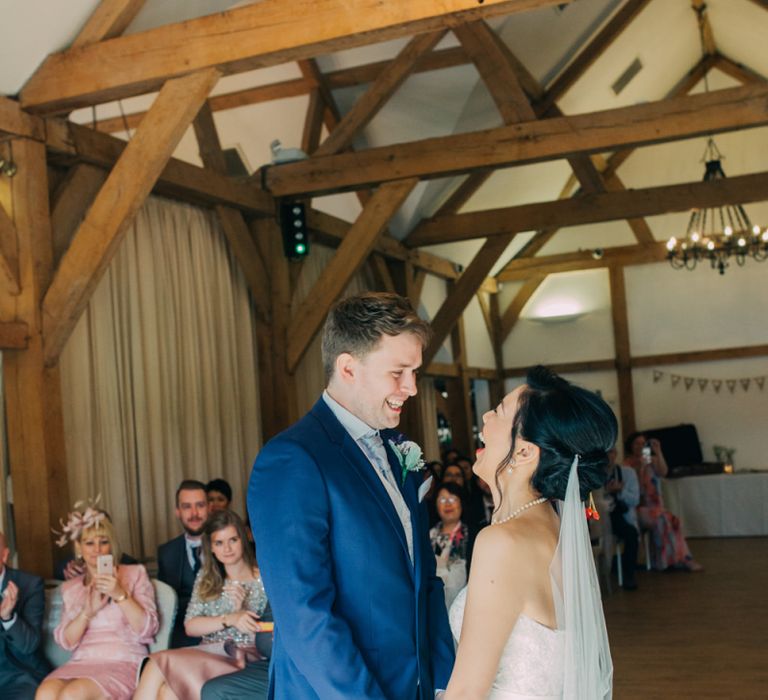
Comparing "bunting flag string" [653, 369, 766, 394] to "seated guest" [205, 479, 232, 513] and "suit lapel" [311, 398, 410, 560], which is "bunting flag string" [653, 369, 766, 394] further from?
"suit lapel" [311, 398, 410, 560]

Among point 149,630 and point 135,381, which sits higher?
point 135,381

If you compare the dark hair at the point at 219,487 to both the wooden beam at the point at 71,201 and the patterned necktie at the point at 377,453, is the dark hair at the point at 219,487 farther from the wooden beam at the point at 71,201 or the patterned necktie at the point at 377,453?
the patterned necktie at the point at 377,453

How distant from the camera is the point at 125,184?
17.3 feet

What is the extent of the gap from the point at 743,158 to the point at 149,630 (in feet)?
36.1

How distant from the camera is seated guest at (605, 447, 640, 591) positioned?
8.56 meters

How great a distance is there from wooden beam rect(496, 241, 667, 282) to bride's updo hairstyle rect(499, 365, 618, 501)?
39.9 ft

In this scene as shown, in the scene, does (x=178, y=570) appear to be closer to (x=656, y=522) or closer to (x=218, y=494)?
(x=218, y=494)

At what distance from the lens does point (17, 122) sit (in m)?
5.24

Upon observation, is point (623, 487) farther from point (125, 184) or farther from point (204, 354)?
point (125, 184)

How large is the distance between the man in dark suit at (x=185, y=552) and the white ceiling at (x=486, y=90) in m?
2.33

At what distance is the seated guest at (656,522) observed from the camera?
365 inches

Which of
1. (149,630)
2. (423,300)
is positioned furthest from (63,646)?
(423,300)

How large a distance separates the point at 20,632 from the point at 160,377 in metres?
2.60

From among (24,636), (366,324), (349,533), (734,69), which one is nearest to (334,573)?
(349,533)
